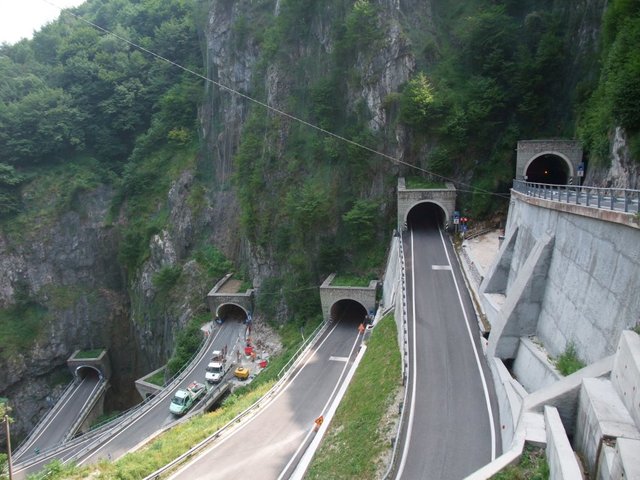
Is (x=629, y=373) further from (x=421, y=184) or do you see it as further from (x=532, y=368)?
(x=421, y=184)

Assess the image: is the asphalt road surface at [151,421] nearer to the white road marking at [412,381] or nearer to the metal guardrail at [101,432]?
the metal guardrail at [101,432]

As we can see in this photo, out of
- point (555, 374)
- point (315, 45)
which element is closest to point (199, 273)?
point (315, 45)

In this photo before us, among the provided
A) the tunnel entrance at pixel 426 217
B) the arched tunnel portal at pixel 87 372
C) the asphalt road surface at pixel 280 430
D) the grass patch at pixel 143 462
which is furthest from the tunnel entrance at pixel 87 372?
the tunnel entrance at pixel 426 217

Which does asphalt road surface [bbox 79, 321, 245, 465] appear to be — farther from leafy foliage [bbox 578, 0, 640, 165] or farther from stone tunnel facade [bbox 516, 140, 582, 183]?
leafy foliage [bbox 578, 0, 640, 165]

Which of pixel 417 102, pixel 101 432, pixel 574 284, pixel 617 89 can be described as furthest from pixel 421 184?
pixel 101 432

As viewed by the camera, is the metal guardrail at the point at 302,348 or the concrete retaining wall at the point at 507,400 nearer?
the concrete retaining wall at the point at 507,400

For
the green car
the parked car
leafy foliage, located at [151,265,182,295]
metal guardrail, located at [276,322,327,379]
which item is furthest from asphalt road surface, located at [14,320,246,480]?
leafy foliage, located at [151,265,182,295]

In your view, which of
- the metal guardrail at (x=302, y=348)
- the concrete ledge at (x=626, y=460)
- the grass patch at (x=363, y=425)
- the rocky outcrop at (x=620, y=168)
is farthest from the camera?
the metal guardrail at (x=302, y=348)
